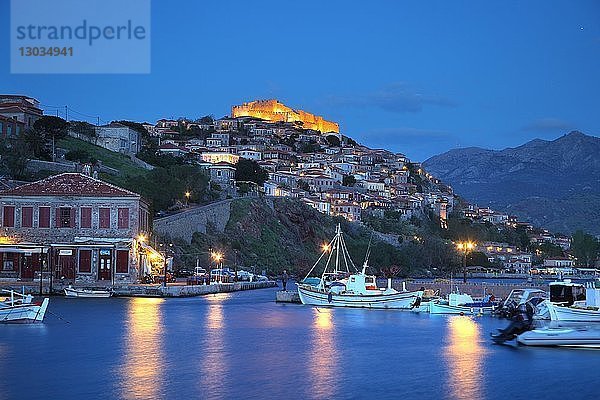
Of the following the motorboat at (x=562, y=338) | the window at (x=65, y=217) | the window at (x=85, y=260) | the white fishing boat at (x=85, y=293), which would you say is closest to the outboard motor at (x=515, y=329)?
the motorboat at (x=562, y=338)

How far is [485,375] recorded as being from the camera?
2577 centimetres

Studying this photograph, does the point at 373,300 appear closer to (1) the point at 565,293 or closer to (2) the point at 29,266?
(1) the point at 565,293

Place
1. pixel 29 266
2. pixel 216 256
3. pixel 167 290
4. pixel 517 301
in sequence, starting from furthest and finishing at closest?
1. pixel 216 256
2. pixel 167 290
3. pixel 29 266
4. pixel 517 301

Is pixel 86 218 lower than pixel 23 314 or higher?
higher

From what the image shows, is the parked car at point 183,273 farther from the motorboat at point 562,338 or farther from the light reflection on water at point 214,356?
the motorboat at point 562,338

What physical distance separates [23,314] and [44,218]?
15904 millimetres

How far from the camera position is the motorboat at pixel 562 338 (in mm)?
30625

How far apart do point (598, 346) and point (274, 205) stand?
69579 millimetres

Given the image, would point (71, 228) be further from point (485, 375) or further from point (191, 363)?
point (485, 375)

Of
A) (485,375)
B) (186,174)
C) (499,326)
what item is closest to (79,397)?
(485,375)

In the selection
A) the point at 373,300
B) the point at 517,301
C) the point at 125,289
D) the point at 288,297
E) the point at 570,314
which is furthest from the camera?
the point at 288,297

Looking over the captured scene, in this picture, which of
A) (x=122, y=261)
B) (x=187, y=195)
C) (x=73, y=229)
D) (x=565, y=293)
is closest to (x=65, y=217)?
(x=73, y=229)

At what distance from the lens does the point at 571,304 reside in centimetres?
3738

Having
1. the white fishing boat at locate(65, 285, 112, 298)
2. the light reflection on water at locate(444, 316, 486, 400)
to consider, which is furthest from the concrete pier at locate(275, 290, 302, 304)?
the light reflection on water at locate(444, 316, 486, 400)
